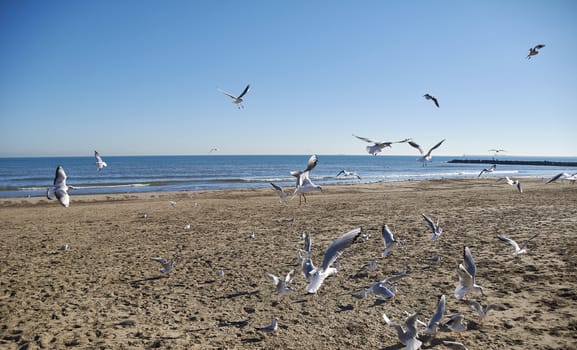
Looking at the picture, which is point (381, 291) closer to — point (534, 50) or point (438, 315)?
point (438, 315)

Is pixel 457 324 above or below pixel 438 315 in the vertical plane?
below

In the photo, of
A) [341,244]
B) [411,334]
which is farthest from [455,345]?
[341,244]

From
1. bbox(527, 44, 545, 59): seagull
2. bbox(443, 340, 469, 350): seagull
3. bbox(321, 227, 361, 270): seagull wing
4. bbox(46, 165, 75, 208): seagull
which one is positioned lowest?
bbox(443, 340, 469, 350): seagull

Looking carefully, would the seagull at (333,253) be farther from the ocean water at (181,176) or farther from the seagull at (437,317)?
the ocean water at (181,176)

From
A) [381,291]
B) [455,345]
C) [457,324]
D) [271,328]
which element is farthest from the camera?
[381,291]

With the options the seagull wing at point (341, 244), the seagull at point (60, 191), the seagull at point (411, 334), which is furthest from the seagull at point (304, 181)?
the seagull at point (60, 191)

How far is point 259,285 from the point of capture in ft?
20.9

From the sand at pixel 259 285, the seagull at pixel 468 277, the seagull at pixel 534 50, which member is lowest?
the sand at pixel 259 285

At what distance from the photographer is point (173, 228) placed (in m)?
11.9

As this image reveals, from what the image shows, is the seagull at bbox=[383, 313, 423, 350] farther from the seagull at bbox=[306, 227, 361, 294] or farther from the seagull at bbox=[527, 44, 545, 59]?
the seagull at bbox=[527, 44, 545, 59]

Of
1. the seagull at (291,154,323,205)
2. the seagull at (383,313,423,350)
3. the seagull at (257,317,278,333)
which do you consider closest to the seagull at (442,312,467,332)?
the seagull at (383,313,423,350)

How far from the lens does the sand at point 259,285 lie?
4523 mm

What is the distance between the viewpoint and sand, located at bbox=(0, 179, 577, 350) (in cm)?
452

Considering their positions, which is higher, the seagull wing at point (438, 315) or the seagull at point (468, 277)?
the seagull at point (468, 277)
